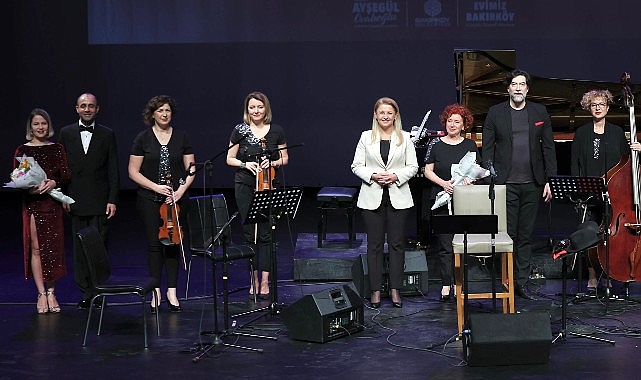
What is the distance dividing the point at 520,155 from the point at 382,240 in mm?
1228

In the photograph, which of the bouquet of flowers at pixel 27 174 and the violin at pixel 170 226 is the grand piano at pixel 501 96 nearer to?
the violin at pixel 170 226

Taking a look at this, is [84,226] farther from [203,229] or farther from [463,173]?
[463,173]

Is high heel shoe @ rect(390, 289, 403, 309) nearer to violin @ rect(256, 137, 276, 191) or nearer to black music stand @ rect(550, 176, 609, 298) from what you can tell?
violin @ rect(256, 137, 276, 191)

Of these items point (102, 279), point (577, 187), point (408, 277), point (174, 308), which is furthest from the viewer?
point (408, 277)

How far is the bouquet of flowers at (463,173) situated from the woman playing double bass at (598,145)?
881 mm

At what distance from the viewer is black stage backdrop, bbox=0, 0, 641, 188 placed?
13078 mm

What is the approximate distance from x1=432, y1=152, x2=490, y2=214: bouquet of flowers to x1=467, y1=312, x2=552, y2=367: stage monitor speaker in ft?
5.42

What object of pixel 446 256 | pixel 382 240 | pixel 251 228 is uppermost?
pixel 251 228

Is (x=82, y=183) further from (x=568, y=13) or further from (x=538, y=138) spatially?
(x=568, y=13)

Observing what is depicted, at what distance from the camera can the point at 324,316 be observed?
6.18m

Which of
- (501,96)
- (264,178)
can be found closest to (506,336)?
(264,178)

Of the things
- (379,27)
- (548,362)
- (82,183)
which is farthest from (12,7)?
(548,362)

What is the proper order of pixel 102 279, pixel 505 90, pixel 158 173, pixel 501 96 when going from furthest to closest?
pixel 505 90 < pixel 501 96 < pixel 158 173 < pixel 102 279

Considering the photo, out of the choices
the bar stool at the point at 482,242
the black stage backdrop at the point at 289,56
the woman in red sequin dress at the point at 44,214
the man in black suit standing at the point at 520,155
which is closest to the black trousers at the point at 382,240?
the bar stool at the point at 482,242
